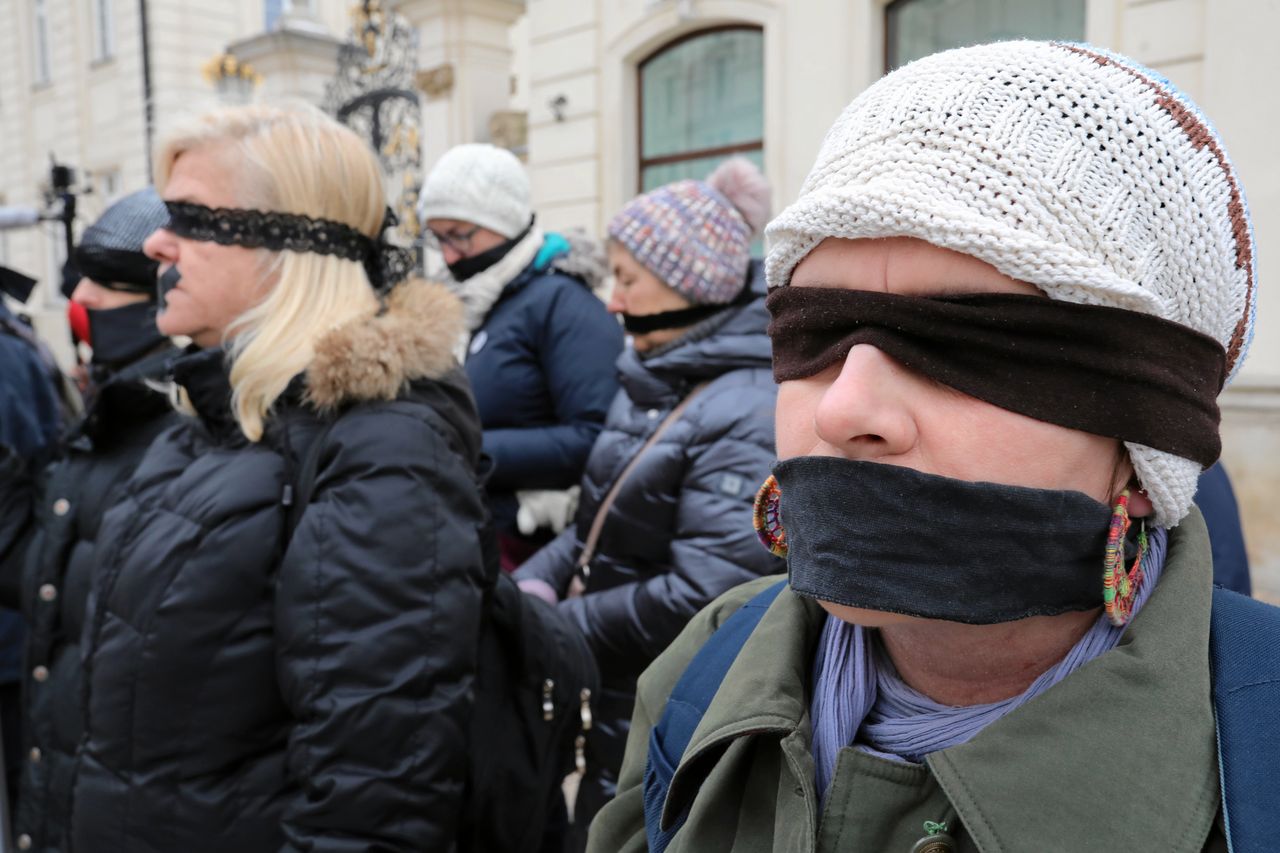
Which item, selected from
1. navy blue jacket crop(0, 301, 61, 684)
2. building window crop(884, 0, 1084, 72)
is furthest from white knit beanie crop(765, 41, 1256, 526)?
building window crop(884, 0, 1084, 72)

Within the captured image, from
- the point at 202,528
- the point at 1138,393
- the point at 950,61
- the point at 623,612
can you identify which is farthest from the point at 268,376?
the point at 1138,393

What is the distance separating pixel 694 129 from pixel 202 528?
7.68m

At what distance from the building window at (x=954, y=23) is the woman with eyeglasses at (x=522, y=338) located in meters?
3.93

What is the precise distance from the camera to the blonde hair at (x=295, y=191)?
2146 mm

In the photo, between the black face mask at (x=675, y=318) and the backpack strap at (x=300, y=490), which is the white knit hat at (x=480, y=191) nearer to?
the black face mask at (x=675, y=318)

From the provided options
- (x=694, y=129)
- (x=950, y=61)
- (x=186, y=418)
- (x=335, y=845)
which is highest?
(x=694, y=129)

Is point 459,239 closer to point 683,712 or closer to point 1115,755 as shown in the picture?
point 683,712

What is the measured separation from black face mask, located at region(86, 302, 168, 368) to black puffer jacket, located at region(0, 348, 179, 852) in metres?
0.14

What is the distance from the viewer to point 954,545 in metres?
0.95

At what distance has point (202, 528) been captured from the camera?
1843mm

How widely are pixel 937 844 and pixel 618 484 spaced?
181cm

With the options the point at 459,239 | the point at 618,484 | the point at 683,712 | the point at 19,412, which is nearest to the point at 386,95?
the point at 459,239

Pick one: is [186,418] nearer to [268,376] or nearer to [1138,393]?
[268,376]

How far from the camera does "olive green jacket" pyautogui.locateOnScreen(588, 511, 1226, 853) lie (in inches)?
36.3
